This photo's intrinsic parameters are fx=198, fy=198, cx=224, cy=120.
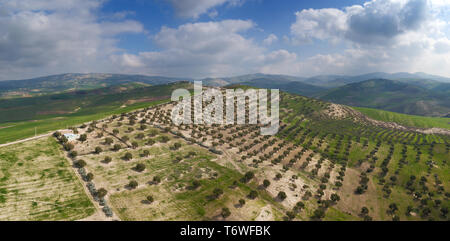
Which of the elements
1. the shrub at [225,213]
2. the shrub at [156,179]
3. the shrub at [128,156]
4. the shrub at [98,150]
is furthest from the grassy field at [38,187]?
the shrub at [225,213]

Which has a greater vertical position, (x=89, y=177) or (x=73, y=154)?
(x=73, y=154)

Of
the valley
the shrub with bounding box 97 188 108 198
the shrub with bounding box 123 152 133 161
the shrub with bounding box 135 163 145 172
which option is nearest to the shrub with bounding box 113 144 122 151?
the valley

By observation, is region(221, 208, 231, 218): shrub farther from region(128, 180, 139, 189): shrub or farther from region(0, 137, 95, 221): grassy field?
region(0, 137, 95, 221): grassy field

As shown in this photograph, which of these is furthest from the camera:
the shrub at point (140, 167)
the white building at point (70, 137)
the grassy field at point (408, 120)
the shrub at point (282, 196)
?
the grassy field at point (408, 120)

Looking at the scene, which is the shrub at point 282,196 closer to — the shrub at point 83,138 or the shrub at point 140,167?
the shrub at point 140,167

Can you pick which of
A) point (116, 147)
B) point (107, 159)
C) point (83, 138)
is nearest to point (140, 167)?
point (107, 159)

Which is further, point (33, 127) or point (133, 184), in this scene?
point (33, 127)

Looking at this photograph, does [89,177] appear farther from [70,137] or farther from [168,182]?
[70,137]

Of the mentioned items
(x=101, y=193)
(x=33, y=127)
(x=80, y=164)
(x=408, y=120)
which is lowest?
(x=101, y=193)

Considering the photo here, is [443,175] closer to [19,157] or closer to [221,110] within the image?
[221,110]

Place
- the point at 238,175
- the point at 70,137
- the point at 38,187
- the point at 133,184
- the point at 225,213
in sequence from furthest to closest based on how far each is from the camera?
the point at 70,137
the point at 238,175
the point at 133,184
the point at 38,187
the point at 225,213
